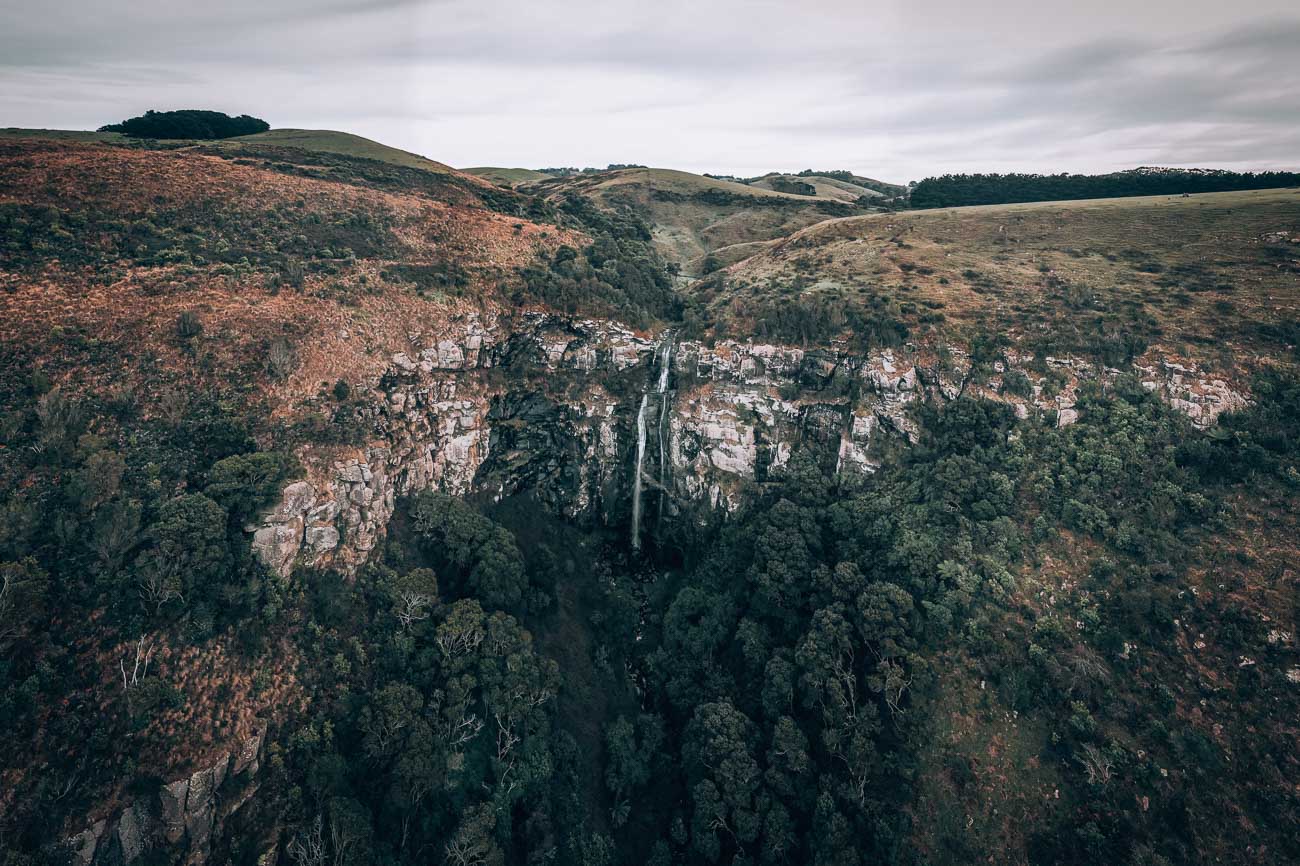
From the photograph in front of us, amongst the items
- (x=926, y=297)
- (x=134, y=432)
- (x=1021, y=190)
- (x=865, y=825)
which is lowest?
(x=865, y=825)

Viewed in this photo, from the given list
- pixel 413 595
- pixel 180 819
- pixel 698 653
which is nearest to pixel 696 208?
pixel 698 653

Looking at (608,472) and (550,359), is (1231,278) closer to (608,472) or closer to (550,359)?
(608,472)

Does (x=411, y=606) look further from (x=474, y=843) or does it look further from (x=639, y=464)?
(x=639, y=464)

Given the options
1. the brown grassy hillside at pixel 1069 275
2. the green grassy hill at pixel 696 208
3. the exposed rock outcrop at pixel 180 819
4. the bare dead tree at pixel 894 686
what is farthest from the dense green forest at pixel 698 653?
the green grassy hill at pixel 696 208

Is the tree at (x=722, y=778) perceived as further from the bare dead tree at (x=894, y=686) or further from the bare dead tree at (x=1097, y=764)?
the bare dead tree at (x=1097, y=764)

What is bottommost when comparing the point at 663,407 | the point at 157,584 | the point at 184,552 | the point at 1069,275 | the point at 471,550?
the point at 471,550

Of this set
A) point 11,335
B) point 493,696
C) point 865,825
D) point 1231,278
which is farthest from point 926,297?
point 11,335
